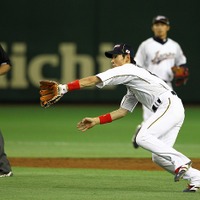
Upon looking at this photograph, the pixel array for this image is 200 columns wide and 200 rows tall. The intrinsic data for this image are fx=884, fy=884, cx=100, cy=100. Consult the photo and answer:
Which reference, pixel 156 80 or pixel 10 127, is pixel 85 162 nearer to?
pixel 156 80

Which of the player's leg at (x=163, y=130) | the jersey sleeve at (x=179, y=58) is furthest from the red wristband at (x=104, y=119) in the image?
the jersey sleeve at (x=179, y=58)

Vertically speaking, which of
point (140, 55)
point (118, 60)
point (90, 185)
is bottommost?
point (90, 185)

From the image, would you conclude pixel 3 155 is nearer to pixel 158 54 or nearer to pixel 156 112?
pixel 156 112

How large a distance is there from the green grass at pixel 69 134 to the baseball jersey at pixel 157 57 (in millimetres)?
1273

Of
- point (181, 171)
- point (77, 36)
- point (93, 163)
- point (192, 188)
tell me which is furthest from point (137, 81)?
point (77, 36)

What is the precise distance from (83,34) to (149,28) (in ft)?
5.31

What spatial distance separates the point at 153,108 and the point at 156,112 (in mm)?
106

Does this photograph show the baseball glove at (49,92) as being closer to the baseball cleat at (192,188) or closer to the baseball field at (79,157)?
the baseball field at (79,157)

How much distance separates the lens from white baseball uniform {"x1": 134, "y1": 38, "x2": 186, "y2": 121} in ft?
49.0

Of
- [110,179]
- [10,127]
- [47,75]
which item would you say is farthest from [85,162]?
[47,75]

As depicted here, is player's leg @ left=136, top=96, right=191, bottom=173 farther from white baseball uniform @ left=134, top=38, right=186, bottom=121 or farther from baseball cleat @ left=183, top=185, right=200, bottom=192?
white baseball uniform @ left=134, top=38, right=186, bottom=121

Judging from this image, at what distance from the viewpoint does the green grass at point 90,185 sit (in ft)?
29.0

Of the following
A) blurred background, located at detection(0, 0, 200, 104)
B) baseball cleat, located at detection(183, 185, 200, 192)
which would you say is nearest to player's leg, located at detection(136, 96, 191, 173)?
baseball cleat, located at detection(183, 185, 200, 192)

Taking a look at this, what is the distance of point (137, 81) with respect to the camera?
9.15 meters
